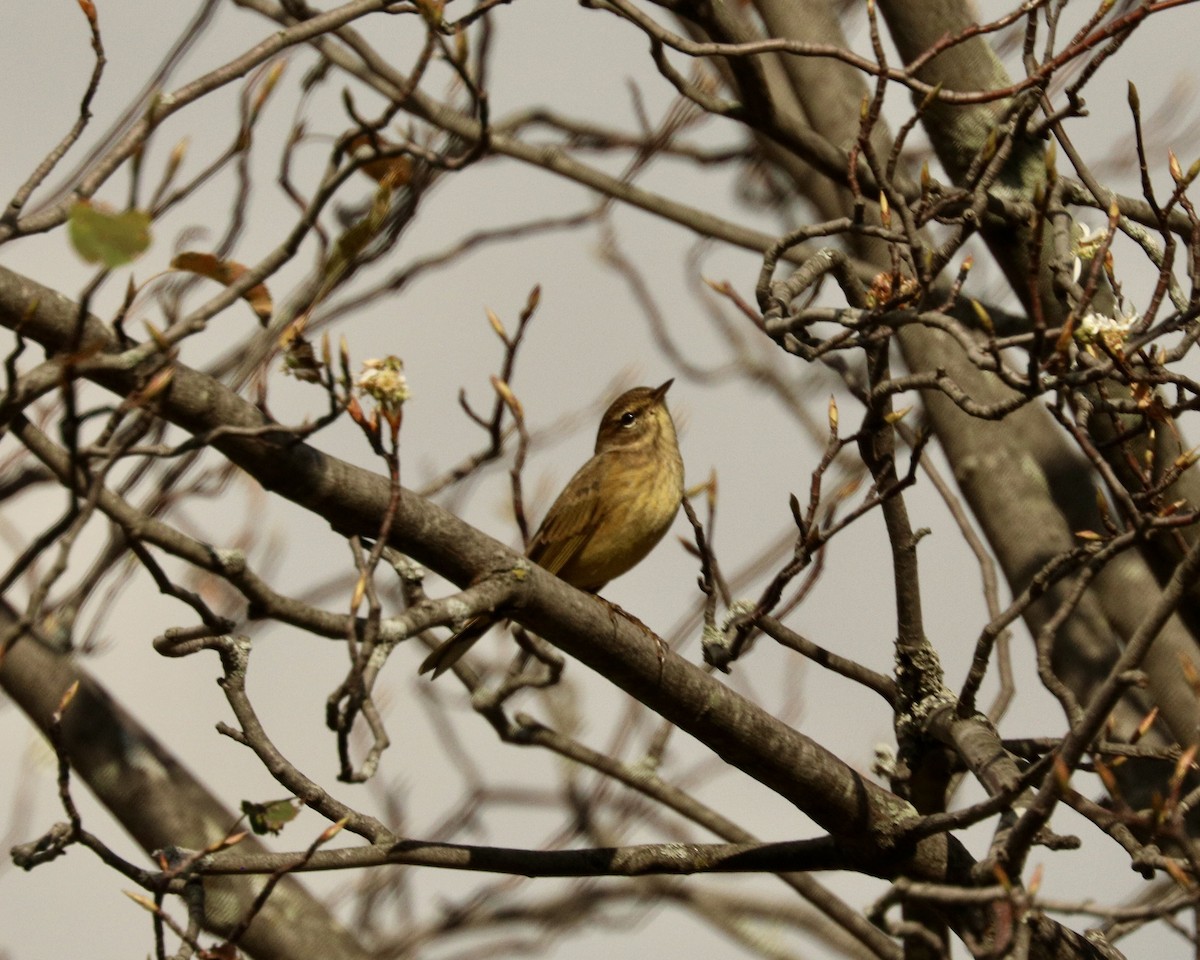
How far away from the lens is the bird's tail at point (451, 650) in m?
4.77

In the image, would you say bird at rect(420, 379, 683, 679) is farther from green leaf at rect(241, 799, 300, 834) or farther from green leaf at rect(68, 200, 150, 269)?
→ green leaf at rect(68, 200, 150, 269)

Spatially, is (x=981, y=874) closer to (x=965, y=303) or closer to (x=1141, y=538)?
(x=1141, y=538)

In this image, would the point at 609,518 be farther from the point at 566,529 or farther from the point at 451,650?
the point at 451,650

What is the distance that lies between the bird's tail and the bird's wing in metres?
0.91

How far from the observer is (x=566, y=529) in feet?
19.7

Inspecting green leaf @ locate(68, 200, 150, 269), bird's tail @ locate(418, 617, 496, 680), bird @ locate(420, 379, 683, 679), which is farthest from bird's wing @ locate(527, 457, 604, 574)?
green leaf @ locate(68, 200, 150, 269)

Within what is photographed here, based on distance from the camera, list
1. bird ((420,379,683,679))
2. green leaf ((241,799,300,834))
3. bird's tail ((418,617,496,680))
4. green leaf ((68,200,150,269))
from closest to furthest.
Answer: green leaf ((68,200,150,269)) → green leaf ((241,799,300,834)) → bird's tail ((418,617,496,680)) → bird ((420,379,683,679))

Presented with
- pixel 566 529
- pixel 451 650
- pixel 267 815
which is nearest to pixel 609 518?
pixel 566 529

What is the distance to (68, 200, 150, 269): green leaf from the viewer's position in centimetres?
243

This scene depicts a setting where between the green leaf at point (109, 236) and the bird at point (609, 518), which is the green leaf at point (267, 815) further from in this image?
the bird at point (609, 518)

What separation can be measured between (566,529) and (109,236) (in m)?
3.69

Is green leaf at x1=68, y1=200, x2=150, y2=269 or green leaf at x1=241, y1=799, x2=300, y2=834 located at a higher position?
green leaf at x1=68, y1=200, x2=150, y2=269

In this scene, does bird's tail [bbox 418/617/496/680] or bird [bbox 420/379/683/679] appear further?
bird [bbox 420/379/683/679]

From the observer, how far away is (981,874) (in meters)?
3.40
